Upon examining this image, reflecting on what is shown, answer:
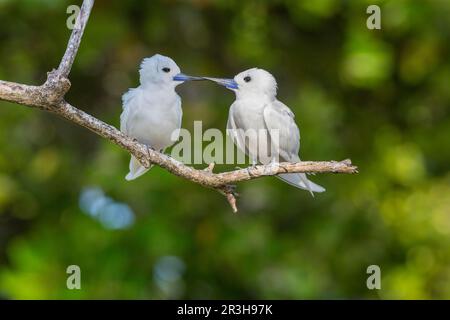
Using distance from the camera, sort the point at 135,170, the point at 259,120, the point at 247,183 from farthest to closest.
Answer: the point at 247,183
the point at 135,170
the point at 259,120

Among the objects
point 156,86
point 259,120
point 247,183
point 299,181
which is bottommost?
point 299,181

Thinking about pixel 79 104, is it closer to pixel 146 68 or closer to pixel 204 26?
pixel 204 26

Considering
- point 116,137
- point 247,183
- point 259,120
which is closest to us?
point 116,137

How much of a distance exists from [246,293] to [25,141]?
9.48ft

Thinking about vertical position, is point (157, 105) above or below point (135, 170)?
above

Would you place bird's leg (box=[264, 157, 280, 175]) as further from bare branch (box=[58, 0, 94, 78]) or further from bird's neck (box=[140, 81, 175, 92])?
bare branch (box=[58, 0, 94, 78])

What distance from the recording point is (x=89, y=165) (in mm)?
8703

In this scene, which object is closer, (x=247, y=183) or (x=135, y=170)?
(x=135, y=170)

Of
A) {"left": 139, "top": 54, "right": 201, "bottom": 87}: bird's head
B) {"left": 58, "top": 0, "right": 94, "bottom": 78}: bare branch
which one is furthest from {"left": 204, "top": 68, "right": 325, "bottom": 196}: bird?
{"left": 58, "top": 0, "right": 94, "bottom": 78}: bare branch

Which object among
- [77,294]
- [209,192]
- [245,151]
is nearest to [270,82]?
[245,151]

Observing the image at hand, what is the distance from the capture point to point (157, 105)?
2.39 m

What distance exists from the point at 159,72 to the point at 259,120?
0.30m

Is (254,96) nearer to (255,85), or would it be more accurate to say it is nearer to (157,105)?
(255,85)

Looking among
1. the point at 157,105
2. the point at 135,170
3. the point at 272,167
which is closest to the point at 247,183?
the point at 135,170
